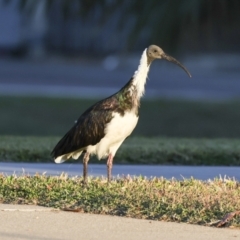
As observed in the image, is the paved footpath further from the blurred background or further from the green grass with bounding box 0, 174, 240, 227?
the blurred background

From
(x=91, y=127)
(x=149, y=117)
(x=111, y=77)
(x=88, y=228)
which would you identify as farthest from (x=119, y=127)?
(x=111, y=77)

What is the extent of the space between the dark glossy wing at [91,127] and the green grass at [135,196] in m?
0.36

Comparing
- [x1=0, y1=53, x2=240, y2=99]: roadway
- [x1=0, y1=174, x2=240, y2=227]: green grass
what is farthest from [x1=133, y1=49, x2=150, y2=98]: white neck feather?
[x1=0, y1=53, x2=240, y2=99]: roadway

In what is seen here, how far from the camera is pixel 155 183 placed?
9680 millimetres

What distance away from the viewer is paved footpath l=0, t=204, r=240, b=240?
7395 millimetres

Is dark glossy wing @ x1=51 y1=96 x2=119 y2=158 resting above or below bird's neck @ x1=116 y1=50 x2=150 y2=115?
below

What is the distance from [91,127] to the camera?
32.0ft

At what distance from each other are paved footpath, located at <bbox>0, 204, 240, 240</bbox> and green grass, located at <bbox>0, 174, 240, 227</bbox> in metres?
0.20

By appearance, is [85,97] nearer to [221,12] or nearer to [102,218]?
[221,12]

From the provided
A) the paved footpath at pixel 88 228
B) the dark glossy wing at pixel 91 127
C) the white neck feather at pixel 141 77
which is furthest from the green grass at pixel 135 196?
the white neck feather at pixel 141 77

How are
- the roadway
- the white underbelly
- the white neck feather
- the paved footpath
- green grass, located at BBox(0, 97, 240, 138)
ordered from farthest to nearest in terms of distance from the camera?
the roadway → green grass, located at BBox(0, 97, 240, 138) → the white neck feather → the white underbelly → the paved footpath

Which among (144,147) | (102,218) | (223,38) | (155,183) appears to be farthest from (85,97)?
(102,218)

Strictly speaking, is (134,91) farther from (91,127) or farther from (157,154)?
(157,154)

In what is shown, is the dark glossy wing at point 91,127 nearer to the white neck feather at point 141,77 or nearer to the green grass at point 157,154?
the white neck feather at point 141,77
